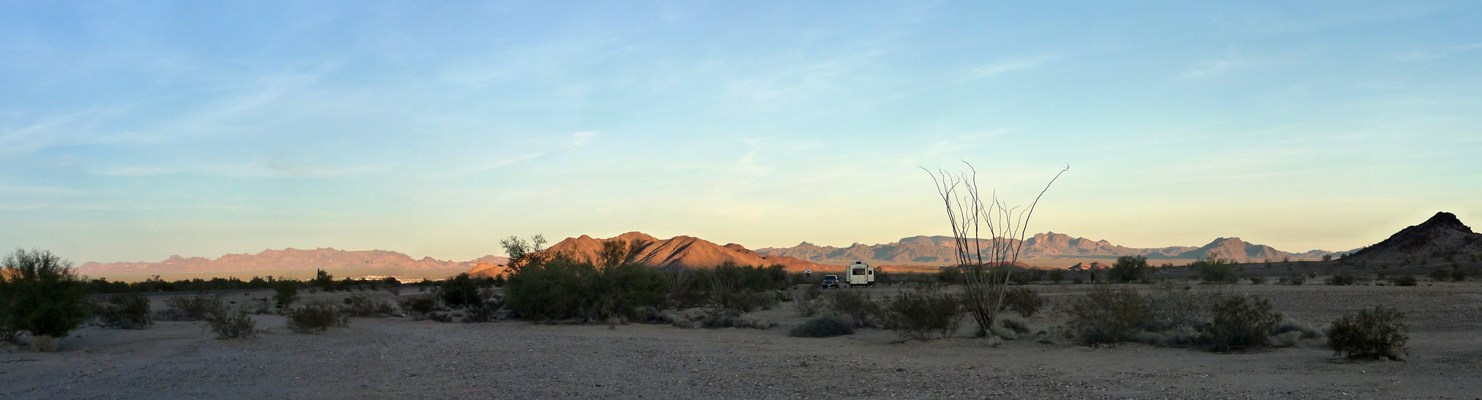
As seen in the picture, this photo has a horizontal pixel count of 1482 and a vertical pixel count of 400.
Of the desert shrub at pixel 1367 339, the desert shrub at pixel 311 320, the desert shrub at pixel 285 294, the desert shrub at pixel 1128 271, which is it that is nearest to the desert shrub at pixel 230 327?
the desert shrub at pixel 311 320

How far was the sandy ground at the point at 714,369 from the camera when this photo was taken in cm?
1238

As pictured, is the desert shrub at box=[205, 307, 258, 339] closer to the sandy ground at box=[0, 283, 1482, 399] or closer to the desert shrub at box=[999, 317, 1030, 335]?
the sandy ground at box=[0, 283, 1482, 399]

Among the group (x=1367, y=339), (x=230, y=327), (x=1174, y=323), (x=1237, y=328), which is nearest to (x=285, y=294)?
(x=230, y=327)

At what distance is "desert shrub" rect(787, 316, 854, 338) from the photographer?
76.1 ft

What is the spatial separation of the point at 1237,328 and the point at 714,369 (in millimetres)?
9520

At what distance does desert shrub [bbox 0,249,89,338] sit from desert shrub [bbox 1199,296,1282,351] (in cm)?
2427

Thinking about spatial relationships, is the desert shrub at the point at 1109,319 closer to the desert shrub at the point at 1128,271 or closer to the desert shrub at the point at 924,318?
the desert shrub at the point at 924,318

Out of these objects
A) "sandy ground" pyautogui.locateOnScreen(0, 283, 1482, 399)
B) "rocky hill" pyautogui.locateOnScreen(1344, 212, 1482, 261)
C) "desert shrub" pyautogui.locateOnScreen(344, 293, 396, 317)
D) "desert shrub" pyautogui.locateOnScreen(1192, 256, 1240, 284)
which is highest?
"rocky hill" pyautogui.locateOnScreen(1344, 212, 1482, 261)

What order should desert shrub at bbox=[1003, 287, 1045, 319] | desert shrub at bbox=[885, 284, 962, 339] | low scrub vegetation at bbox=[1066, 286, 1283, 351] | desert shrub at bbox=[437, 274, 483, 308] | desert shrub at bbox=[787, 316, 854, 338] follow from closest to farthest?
low scrub vegetation at bbox=[1066, 286, 1283, 351]
desert shrub at bbox=[885, 284, 962, 339]
desert shrub at bbox=[787, 316, 854, 338]
desert shrub at bbox=[1003, 287, 1045, 319]
desert shrub at bbox=[437, 274, 483, 308]

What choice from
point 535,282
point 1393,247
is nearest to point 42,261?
point 535,282

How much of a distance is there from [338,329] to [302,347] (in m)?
5.40

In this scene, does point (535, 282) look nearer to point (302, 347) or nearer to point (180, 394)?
point (302, 347)

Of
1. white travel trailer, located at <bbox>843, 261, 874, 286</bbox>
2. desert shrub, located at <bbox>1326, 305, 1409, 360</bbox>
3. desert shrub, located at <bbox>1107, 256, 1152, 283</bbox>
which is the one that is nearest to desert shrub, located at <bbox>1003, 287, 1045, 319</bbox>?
desert shrub, located at <bbox>1326, 305, 1409, 360</bbox>

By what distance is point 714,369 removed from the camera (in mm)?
15500
